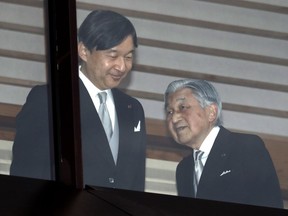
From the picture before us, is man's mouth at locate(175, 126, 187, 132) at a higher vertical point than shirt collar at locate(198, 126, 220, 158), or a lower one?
higher

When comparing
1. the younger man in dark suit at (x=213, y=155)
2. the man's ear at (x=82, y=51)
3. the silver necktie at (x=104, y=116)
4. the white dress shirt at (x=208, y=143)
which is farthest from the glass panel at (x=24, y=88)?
the white dress shirt at (x=208, y=143)

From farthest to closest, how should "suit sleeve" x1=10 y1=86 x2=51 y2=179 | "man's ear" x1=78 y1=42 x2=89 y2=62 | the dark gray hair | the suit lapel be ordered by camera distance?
the dark gray hair, the suit lapel, "man's ear" x1=78 y1=42 x2=89 y2=62, "suit sleeve" x1=10 y1=86 x2=51 y2=179

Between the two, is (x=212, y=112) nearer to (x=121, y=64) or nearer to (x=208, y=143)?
(x=208, y=143)

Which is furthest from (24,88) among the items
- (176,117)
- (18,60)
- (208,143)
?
(208,143)

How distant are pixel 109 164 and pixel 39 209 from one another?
51 centimetres

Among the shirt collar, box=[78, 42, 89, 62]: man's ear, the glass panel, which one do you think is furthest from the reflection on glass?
the shirt collar

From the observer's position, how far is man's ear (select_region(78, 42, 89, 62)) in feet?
11.2

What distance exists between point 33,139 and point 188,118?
1.81ft

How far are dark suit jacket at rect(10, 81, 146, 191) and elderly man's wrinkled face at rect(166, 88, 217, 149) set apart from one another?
0.32 feet

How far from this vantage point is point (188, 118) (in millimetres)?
3602

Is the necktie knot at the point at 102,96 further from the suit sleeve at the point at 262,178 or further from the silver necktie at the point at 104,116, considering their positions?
the suit sleeve at the point at 262,178

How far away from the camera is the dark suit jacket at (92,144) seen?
10.6ft

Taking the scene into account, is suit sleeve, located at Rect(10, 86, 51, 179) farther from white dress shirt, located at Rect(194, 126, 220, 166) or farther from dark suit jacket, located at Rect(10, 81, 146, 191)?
white dress shirt, located at Rect(194, 126, 220, 166)

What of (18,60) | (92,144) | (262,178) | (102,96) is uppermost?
(18,60)
